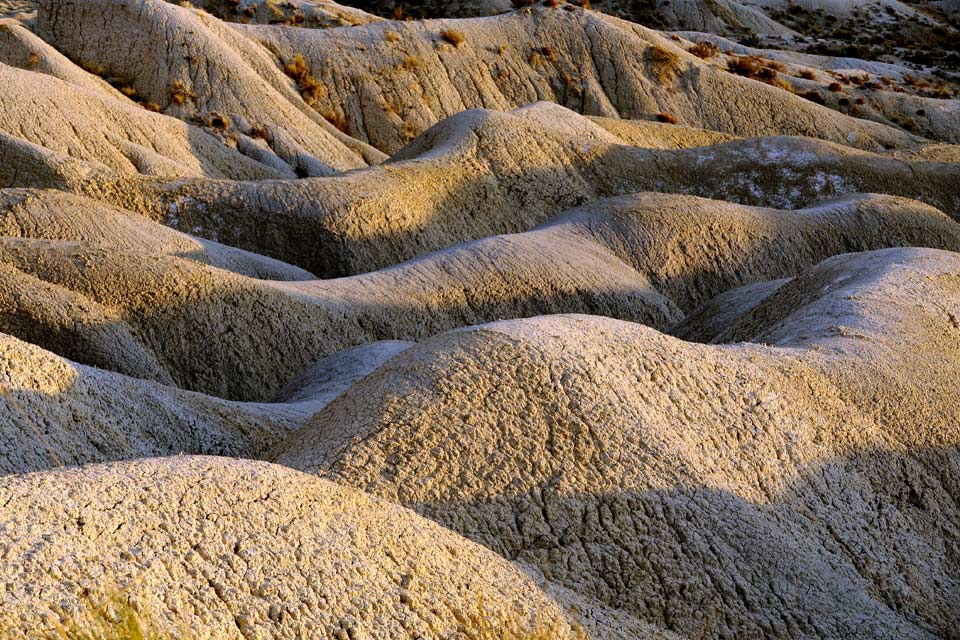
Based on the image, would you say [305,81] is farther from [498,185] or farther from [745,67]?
[745,67]

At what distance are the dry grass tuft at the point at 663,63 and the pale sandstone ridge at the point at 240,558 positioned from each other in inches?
1527

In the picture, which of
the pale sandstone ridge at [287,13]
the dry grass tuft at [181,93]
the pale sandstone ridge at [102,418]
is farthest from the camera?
the pale sandstone ridge at [287,13]

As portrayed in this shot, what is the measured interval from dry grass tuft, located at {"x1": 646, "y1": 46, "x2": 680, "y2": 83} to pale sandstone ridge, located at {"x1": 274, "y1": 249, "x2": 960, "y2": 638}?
33922 mm

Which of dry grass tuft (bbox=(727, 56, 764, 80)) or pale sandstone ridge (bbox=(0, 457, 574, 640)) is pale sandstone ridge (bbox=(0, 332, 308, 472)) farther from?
dry grass tuft (bbox=(727, 56, 764, 80))

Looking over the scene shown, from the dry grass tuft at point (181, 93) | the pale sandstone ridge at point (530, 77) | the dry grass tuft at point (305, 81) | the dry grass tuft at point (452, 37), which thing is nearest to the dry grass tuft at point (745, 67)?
the pale sandstone ridge at point (530, 77)

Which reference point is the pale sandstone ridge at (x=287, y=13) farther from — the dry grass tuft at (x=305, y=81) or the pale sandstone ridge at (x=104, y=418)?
the pale sandstone ridge at (x=104, y=418)

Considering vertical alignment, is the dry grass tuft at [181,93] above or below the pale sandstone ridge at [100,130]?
below

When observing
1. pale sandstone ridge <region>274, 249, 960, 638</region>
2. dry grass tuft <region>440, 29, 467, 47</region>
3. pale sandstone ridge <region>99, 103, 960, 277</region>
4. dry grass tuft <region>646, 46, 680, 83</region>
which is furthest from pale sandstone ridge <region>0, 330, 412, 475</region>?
dry grass tuft <region>646, 46, 680, 83</region>

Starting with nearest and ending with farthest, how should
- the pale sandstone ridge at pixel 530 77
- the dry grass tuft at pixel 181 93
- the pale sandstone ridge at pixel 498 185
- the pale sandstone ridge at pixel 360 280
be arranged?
the pale sandstone ridge at pixel 360 280, the pale sandstone ridge at pixel 498 185, the dry grass tuft at pixel 181 93, the pale sandstone ridge at pixel 530 77

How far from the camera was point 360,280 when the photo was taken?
22.4m

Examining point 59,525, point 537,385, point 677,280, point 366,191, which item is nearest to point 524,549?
point 537,385

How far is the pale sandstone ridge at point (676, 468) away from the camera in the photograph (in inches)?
389

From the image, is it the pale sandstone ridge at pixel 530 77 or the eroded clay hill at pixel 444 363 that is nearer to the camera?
the eroded clay hill at pixel 444 363

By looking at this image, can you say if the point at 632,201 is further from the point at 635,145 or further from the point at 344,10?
the point at 344,10
